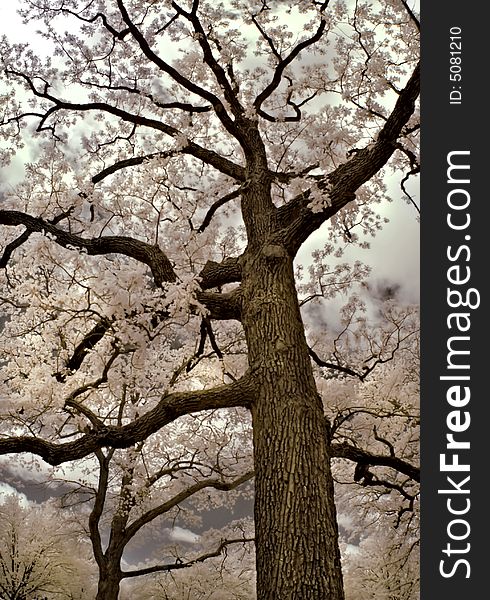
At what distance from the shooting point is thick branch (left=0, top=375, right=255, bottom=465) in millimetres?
3912

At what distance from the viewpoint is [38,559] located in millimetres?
13211

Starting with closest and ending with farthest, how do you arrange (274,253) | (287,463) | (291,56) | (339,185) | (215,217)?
(287,463)
(274,253)
(339,185)
(291,56)
(215,217)

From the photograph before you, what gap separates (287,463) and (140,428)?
103 cm

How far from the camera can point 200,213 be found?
8.38 m

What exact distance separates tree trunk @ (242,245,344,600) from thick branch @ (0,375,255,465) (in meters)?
0.16

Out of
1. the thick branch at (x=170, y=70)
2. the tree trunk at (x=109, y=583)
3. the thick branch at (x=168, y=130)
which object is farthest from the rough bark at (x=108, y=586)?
the thick branch at (x=170, y=70)

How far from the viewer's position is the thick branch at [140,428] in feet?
12.8

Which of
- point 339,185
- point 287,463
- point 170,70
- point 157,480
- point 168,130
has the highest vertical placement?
point 170,70

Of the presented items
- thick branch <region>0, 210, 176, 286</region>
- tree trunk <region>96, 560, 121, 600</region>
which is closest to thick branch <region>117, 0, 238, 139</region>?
thick branch <region>0, 210, 176, 286</region>

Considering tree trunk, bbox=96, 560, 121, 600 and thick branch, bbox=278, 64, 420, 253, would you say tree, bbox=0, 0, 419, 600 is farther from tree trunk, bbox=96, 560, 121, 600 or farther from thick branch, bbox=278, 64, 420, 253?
tree trunk, bbox=96, 560, 121, 600

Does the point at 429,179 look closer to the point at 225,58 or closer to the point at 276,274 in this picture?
the point at 276,274

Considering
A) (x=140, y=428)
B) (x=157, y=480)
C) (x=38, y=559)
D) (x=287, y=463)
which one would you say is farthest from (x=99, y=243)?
(x=38, y=559)

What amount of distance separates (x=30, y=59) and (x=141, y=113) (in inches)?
Result: 49.8

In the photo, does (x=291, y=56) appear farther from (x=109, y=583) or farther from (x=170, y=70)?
(x=109, y=583)
